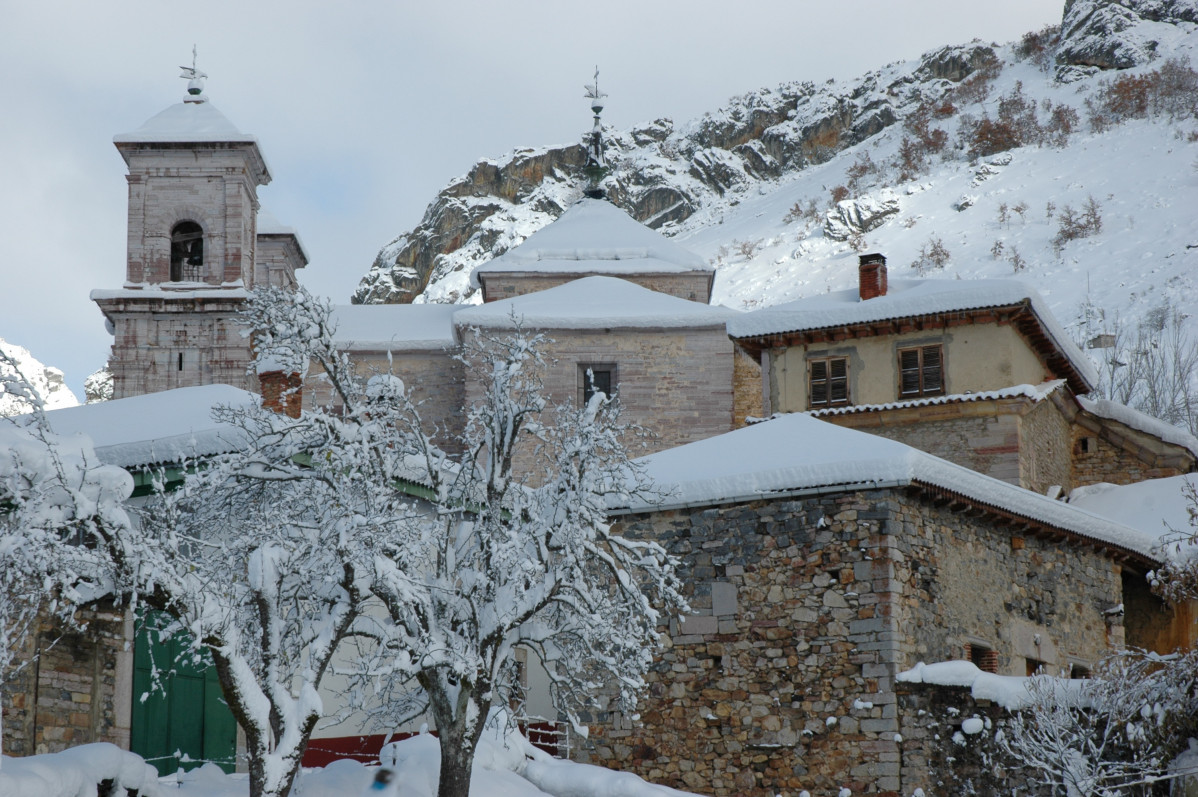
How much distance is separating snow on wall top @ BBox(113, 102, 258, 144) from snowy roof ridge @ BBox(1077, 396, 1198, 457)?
20277 millimetres

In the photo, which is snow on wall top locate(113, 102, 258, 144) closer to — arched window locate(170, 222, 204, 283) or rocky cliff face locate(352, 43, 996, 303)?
arched window locate(170, 222, 204, 283)

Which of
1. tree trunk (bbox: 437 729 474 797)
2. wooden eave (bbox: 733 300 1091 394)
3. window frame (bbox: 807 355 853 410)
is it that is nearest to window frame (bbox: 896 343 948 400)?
wooden eave (bbox: 733 300 1091 394)

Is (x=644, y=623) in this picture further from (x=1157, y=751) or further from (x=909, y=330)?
(x=909, y=330)

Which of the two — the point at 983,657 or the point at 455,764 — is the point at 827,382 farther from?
the point at 455,764

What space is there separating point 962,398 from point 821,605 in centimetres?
776

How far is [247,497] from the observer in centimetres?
1143

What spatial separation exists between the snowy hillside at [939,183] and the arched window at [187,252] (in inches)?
1012

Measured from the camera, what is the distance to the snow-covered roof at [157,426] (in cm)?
1391

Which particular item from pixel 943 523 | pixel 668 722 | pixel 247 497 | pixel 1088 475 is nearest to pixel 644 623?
pixel 668 722

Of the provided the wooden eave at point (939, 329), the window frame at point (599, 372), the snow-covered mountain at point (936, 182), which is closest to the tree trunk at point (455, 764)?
the wooden eave at point (939, 329)

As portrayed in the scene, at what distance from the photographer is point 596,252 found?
3150 cm

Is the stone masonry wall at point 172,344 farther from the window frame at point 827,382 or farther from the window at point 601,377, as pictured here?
the window frame at point 827,382

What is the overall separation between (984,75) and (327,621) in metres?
82.8

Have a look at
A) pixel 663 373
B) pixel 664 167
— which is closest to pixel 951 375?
pixel 663 373
